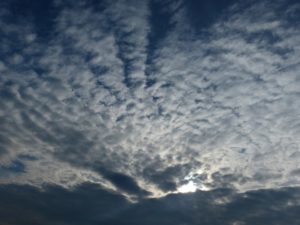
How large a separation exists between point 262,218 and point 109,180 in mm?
10304

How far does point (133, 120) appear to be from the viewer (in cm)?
1294

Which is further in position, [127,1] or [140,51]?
[140,51]

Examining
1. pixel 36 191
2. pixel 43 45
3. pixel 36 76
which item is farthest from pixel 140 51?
pixel 36 191

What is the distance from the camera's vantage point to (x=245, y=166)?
14656 mm

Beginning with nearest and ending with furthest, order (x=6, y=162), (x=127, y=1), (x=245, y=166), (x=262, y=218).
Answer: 1. (x=127, y=1)
2. (x=245, y=166)
3. (x=6, y=162)
4. (x=262, y=218)

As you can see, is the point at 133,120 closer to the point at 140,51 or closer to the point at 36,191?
the point at 140,51

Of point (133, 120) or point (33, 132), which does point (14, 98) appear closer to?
point (33, 132)

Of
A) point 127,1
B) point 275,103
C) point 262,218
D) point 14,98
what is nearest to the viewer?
point 127,1

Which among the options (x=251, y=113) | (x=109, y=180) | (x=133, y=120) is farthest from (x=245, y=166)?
(x=109, y=180)

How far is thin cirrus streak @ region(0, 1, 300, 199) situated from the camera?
8836 mm

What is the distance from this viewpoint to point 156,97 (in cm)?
1152

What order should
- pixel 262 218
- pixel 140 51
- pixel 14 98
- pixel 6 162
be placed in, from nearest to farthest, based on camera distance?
pixel 140 51 < pixel 14 98 < pixel 6 162 < pixel 262 218

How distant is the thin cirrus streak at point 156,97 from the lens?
8836 millimetres

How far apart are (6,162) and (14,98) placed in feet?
21.5
